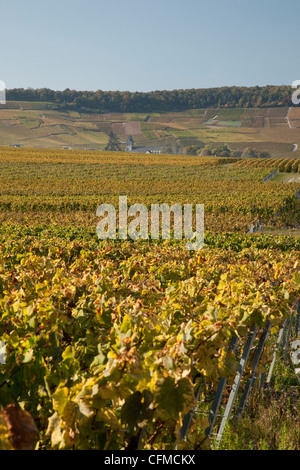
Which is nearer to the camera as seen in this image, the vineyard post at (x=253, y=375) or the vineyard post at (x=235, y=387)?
the vineyard post at (x=235, y=387)

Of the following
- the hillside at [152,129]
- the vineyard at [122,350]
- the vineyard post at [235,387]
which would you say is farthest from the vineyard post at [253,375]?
the hillside at [152,129]

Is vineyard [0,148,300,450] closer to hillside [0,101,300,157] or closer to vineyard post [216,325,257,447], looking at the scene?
vineyard post [216,325,257,447]

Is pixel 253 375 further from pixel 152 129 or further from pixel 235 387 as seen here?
pixel 152 129

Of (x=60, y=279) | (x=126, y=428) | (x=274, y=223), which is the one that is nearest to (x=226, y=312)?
(x=126, y=428)

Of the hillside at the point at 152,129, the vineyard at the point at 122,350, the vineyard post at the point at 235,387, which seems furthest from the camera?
the hillside at the point at 152,129

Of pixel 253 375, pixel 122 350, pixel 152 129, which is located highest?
pixel 152 129

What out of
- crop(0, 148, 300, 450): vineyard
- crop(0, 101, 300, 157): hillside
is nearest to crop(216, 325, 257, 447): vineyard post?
crop(0, 148, 300, 450): vineyard

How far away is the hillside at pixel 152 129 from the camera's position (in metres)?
146

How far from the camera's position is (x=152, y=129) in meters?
178

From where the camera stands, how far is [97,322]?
4055 mm

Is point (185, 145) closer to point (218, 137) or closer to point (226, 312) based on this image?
point (218, 137)

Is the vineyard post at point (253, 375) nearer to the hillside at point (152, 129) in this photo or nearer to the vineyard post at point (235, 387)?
the vineyard post at point (235, 387)

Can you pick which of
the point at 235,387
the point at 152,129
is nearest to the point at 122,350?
the point at 235,387

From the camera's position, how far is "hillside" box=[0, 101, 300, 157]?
477ft
